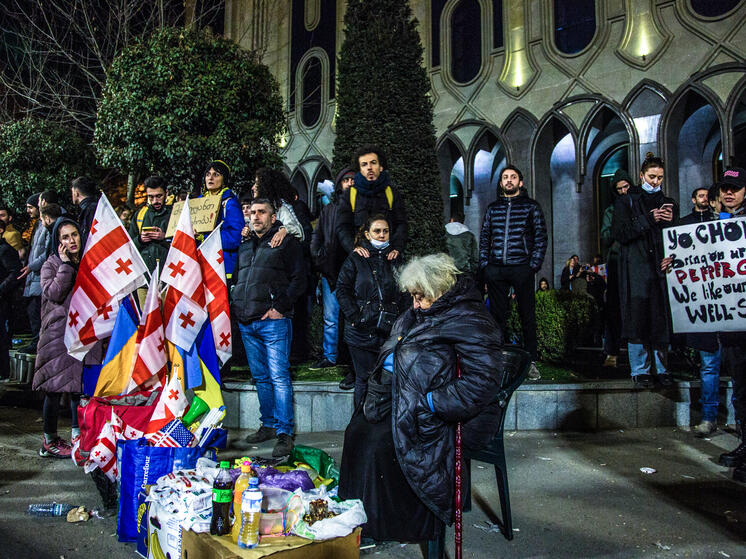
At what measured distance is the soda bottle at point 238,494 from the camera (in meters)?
2.90

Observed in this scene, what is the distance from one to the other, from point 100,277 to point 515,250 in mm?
4126

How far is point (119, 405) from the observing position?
4.28 metres

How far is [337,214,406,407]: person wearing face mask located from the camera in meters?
5.39

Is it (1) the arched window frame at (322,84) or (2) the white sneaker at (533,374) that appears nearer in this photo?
(2) the white sneaker at (533,374)

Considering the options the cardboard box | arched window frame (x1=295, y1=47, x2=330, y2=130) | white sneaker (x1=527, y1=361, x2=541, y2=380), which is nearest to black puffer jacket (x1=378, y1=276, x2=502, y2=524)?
the cardboard box

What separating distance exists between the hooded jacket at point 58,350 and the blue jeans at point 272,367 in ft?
4.47

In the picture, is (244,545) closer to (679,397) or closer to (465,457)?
(465,457)

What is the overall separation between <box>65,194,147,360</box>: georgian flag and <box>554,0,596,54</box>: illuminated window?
518 inches

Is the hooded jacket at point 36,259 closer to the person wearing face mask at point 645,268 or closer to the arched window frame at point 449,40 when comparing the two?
the person wearing face mask at point 645,268

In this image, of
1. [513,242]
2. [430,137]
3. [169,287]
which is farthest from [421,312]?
[430,137]

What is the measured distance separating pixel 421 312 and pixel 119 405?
7.63 feet

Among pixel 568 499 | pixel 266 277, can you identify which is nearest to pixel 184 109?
pixel 266 277

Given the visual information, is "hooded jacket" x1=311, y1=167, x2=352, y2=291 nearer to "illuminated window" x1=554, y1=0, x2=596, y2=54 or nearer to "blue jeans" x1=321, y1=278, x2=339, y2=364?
"blue jeans" x1=321, y1=278, x2=339, y2=364

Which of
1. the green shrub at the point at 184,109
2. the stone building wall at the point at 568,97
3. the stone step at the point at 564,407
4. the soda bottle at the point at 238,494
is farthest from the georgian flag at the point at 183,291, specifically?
the stone building wall at the point at 568,97
